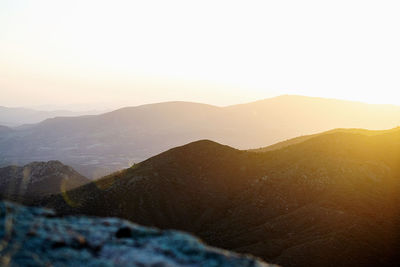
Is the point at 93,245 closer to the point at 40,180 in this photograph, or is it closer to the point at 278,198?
the point at 278,198

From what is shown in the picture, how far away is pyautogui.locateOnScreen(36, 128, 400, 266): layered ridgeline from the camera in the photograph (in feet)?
69.9

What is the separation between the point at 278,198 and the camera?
29.0m

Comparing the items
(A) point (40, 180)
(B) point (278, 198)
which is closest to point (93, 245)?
(B) point (278, 198)

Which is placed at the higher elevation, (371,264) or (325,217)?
(325,217)

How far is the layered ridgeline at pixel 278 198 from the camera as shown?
69.9 feet

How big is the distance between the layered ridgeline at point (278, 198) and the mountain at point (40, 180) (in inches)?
1209

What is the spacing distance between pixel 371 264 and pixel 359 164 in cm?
1349

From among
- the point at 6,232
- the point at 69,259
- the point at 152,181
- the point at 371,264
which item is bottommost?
the point at 371,264

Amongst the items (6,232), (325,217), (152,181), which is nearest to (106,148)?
(152,181)

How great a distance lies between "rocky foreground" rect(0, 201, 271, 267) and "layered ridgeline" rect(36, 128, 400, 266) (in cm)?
1710

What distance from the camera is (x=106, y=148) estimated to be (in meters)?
179

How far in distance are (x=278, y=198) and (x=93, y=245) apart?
26.2 metres

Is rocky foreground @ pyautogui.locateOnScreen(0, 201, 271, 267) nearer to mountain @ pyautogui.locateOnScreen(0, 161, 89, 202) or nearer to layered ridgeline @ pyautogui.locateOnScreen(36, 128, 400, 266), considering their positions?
layered ridgeline @ pyautogui.locateOnScreen(36, 128, 400, 266)

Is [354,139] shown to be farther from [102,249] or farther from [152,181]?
[102,249]
